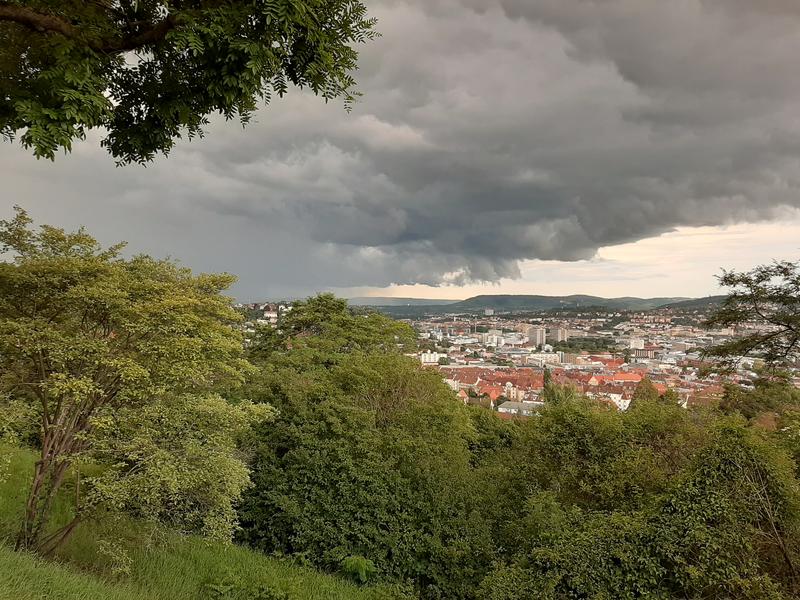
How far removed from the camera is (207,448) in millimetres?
6961

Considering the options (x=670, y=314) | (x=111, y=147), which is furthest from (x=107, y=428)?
(x=670, y=314)

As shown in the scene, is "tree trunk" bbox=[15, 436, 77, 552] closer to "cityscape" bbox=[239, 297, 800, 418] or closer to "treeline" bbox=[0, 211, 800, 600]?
"treeline" bbox=[0, 211, 800, 600]

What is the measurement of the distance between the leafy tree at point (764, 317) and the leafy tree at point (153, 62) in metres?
10.9

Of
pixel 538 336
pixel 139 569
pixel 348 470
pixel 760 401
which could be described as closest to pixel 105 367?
pixel 139 569

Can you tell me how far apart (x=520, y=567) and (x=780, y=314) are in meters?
8.46

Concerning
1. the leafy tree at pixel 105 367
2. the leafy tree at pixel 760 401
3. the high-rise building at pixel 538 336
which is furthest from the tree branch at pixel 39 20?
the high-rise building at pixel 538 336

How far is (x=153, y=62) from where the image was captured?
12.3ft

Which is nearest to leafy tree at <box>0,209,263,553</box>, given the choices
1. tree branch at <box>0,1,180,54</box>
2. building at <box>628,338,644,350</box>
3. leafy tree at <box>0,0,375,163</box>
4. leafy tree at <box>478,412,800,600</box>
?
leafy tree at <box>0,0,375,163</box>

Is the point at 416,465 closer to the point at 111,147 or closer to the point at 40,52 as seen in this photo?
the point at 111,147

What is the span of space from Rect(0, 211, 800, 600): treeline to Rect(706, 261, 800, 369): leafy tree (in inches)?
43.8

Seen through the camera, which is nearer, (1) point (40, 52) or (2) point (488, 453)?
(1) point (40, 52)

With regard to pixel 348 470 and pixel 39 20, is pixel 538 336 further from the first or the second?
pixel 39 20

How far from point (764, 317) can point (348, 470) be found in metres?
10.8

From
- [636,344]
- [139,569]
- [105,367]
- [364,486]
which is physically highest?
[105,367]
